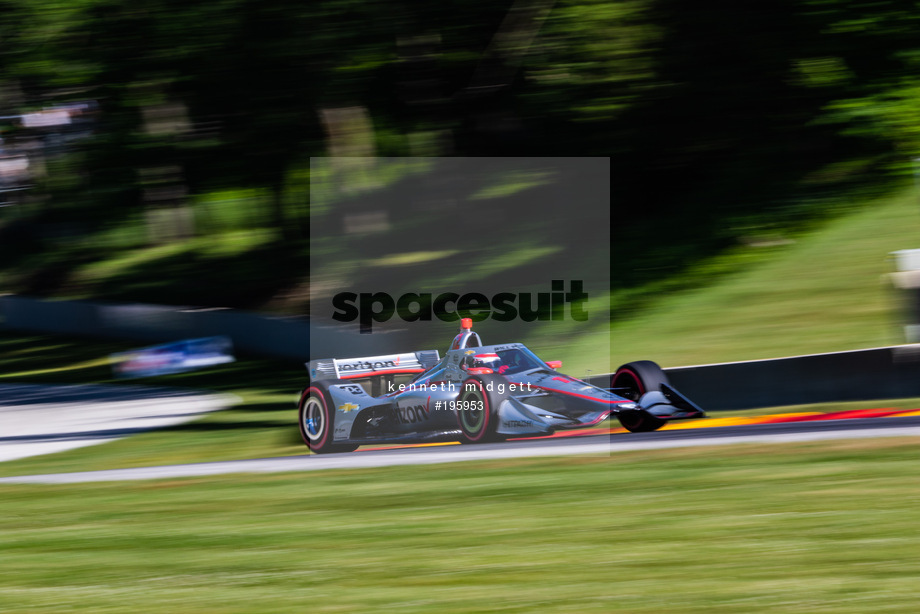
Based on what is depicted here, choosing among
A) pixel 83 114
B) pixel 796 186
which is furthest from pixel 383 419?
pixel 83 114

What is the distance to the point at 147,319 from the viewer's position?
21.3 m

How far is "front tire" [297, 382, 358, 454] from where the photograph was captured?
865cm

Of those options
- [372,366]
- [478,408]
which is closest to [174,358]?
[372,366]

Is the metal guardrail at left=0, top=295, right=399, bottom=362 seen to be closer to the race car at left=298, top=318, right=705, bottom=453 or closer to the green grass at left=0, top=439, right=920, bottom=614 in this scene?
the race car at left=298, top=318, right=705, bottom=453

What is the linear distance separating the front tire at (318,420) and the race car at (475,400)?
11 millimetres

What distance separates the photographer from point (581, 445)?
809cm

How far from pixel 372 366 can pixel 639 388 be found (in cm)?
215

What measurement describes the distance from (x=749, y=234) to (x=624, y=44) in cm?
316

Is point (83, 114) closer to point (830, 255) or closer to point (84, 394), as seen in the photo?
point (84, 394)

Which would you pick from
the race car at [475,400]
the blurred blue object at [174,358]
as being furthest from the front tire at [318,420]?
the blurred blue object at [174,358]

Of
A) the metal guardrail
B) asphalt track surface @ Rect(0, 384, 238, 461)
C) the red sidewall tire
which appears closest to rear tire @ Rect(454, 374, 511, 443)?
the red sidewall tire

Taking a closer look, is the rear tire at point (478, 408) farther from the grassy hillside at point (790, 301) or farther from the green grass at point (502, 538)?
the grassy hillside at point (790, 301)

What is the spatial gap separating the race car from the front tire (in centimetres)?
1

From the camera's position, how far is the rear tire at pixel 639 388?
8.32 metres
